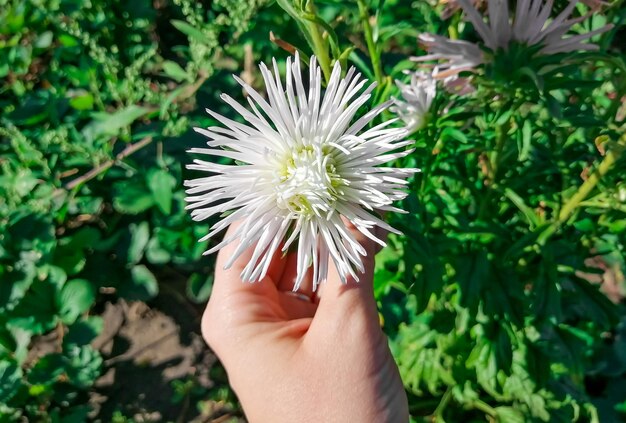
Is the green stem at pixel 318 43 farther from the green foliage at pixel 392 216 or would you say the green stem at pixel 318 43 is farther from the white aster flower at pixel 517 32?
the white aster flower at pixel 517 32

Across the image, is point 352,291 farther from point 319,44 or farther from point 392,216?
point 319,44

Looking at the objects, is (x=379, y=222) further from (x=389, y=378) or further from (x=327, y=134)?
(x=389, y=378)

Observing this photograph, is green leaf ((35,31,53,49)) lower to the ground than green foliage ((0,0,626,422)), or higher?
higher

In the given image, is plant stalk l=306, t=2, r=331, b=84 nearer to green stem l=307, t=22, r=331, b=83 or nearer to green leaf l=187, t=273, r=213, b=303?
green stem l=307, t=22, r=331, b=83

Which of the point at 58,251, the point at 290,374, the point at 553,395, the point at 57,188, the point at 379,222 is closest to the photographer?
the point at 379,222

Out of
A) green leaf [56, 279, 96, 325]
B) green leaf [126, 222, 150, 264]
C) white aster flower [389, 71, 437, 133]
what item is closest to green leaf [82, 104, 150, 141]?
green leaf [126, 222, 150, 264]

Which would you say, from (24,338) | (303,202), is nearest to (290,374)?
(303,202)

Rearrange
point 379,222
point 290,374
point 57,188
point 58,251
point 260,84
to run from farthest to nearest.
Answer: point 260,84 < point 58,251 < point 57,188 < point 290,374 < point 379,222
